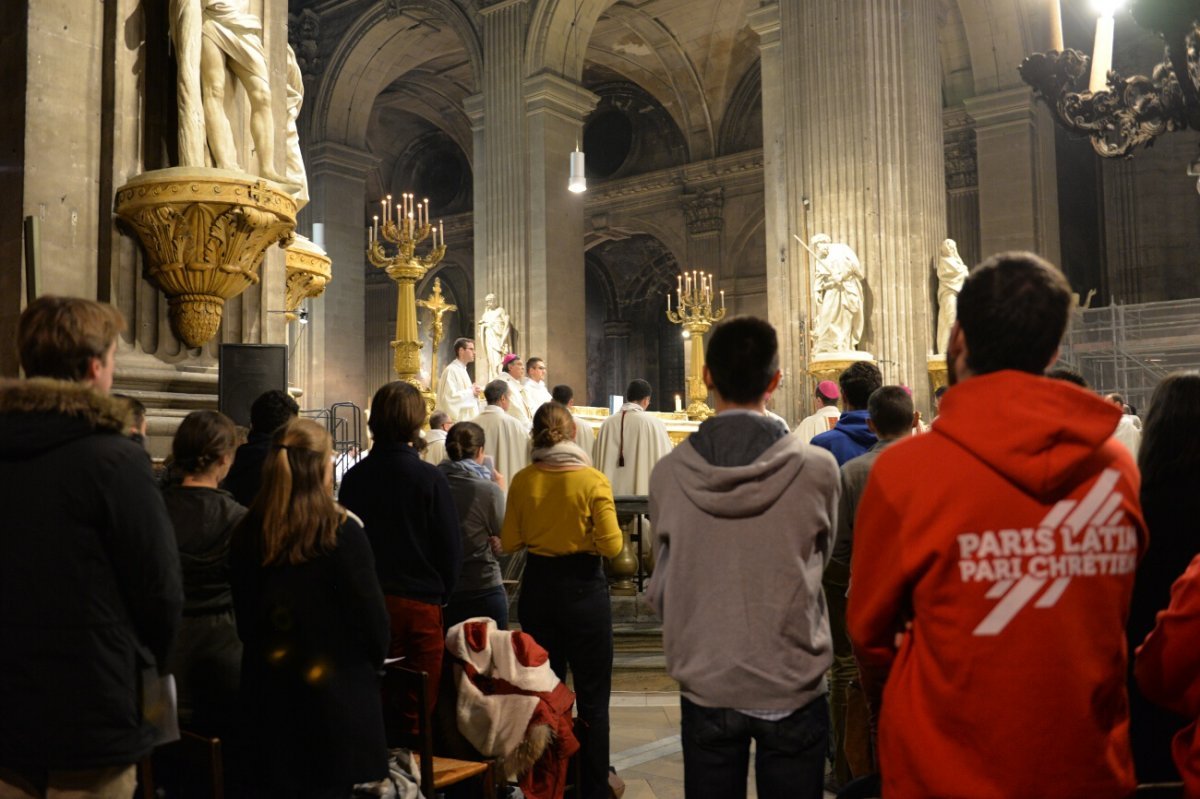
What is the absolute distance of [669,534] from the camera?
2.59 meters

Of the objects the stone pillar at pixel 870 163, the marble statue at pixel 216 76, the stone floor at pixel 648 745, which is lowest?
the stone floor at pixel 648 745

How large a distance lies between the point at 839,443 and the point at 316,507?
2.64 meters

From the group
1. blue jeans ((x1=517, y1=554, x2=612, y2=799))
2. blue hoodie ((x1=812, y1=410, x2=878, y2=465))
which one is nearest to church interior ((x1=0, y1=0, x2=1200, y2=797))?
blue jeans ((x1=517, y1=554, x2=612, y2=799))

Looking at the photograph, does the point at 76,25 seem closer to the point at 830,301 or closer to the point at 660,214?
the point at 830,301

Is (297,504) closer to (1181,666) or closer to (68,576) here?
(68,576)

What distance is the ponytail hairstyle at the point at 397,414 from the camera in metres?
3.77

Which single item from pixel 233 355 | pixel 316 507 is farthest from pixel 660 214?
pixel 316 507

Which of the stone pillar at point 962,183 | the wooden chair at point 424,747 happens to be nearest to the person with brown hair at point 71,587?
the wooden chair at point 424,747

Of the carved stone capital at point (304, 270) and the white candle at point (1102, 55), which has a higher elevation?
the white candle at point (1102, 55)

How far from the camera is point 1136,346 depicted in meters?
15.9

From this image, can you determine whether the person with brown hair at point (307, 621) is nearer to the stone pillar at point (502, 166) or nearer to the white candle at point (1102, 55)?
the white candle at point (1102, 55)

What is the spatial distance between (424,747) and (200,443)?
1150 mm

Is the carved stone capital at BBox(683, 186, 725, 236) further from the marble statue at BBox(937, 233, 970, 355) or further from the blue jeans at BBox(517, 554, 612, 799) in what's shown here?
the blue jeans at BBox(517, 554, 612, 799)

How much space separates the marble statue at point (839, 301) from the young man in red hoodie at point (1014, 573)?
37.9 feet
